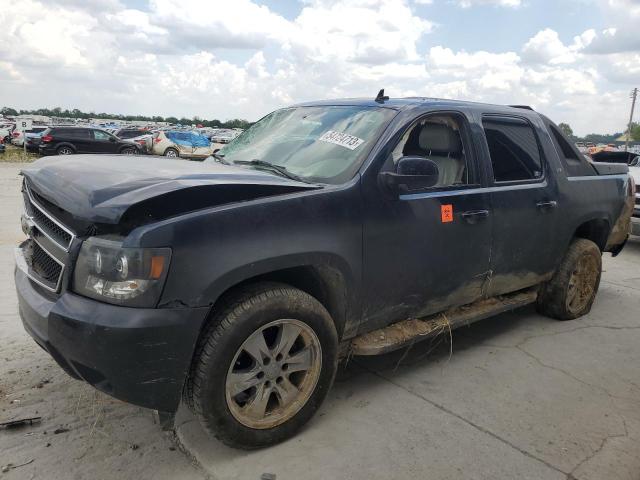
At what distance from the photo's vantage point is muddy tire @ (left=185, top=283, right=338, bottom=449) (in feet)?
8.27

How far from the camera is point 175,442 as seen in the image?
2873 millimetres

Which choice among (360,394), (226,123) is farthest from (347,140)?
(226,123)

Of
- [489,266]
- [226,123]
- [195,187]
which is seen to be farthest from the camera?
[226,123]

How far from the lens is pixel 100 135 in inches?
1053

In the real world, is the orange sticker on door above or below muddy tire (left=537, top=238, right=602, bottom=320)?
above

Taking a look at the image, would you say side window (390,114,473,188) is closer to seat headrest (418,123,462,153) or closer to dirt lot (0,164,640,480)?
seat headrest (418,123,462,153)

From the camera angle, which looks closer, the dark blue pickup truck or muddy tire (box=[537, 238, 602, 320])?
the dark blue pickup truck

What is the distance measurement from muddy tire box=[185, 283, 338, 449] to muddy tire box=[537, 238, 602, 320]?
273cm

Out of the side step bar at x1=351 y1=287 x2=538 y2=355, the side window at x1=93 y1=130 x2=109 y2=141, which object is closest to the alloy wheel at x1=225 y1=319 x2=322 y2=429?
the side step bar at x1=351 y1=287 x2=538 y2=355

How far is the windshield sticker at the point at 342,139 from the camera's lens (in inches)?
129

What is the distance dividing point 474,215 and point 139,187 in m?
2.21

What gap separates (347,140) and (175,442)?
2.00 m

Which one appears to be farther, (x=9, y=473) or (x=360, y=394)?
(x=360, y=394)

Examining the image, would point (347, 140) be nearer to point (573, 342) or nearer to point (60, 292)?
point (60, 292)
